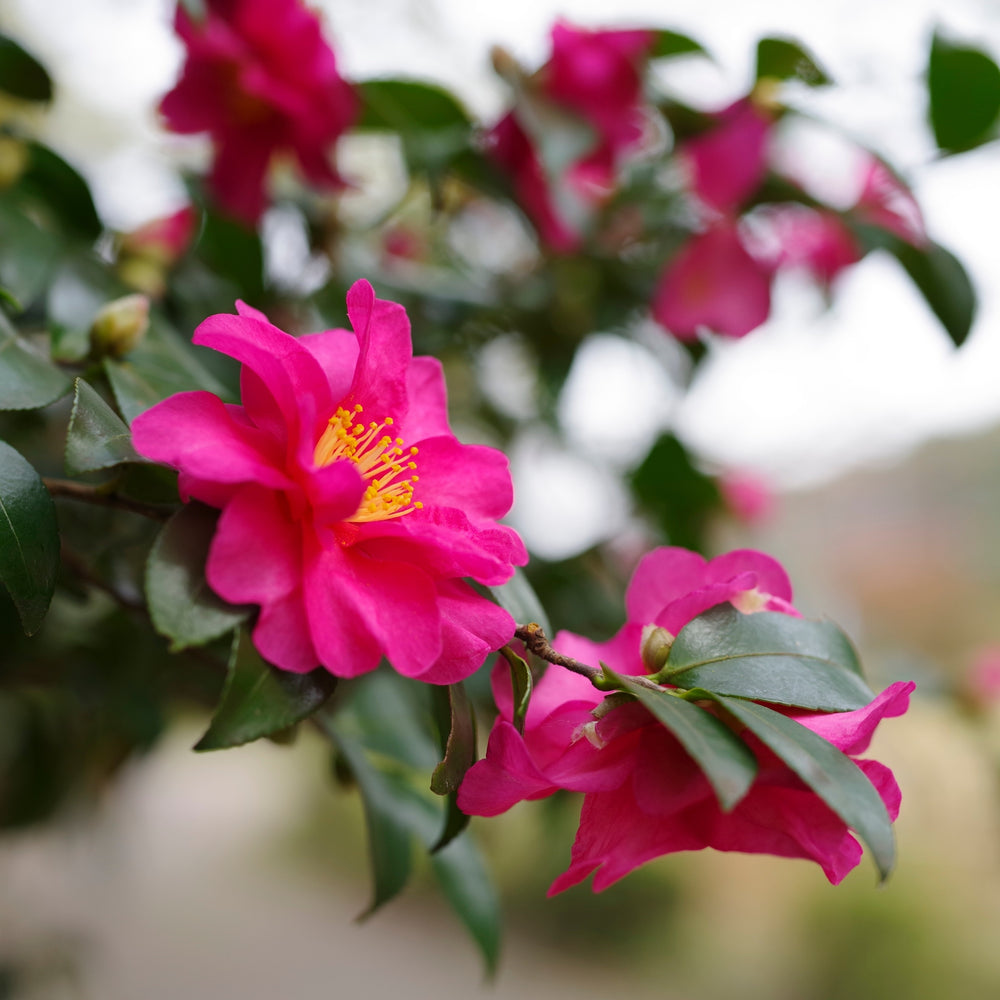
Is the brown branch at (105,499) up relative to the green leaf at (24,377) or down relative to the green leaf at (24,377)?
down

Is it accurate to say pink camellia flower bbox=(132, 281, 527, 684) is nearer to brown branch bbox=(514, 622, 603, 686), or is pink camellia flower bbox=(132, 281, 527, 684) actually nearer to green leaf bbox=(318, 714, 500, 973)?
brown branch bbox=(514, 622, 603, 686)

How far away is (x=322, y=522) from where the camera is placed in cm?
28

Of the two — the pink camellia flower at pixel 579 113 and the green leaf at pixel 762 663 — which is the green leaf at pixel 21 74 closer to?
the pink camellia flower at pixel 579 113

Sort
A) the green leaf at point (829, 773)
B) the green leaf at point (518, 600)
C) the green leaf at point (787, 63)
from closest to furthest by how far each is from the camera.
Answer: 1. the green leaf at point (829, 773)
2. the green leaf at point (518, 600)
3. the green leaf at point (787, 63)

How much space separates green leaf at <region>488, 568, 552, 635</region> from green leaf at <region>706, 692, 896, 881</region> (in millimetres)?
91

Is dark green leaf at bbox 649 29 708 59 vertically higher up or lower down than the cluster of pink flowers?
higher up

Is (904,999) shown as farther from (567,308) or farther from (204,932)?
(567,308)

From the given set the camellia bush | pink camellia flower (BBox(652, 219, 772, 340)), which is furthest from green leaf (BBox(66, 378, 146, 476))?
pink camellia flower (BBox(652, 219, 772, 340))

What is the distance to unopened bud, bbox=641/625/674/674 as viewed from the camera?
31 cm

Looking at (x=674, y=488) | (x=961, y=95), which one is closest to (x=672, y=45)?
(x=961, y=95)

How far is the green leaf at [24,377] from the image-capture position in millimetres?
338

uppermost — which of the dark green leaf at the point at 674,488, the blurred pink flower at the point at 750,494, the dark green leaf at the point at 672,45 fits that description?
the dark green leaf at the point at 672,45

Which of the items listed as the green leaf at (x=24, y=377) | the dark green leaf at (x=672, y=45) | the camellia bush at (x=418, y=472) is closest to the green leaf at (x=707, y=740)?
the camellia bush at (x=418, y=472)

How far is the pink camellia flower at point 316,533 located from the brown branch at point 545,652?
18 mm
